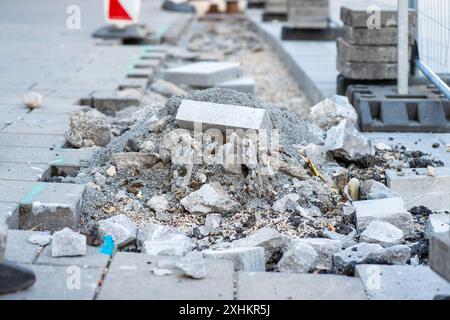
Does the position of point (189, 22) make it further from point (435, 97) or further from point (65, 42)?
point (435, 97)

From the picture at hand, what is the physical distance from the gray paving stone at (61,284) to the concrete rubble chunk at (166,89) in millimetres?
4853

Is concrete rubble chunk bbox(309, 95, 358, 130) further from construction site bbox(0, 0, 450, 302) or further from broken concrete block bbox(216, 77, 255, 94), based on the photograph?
broken concrete block bbox(216, 77, 255, 94)

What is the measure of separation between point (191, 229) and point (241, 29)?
11.2 metres

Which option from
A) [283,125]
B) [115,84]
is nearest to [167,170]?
[283,125]

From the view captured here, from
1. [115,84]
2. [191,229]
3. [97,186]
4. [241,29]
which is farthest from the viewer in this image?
[241,29]

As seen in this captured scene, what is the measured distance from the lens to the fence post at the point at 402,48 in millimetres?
7055

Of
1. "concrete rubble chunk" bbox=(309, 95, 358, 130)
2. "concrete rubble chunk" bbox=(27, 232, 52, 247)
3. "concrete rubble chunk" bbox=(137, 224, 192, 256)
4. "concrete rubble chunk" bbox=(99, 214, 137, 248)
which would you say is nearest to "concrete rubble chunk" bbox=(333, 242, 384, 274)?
"concrete rubble chunk" bbox=(137, 224, 192, 256)

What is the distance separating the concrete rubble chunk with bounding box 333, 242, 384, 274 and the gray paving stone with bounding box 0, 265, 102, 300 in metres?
1.26

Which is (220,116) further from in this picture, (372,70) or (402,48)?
(372,70)

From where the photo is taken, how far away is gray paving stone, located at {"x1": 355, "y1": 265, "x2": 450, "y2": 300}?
3879mm

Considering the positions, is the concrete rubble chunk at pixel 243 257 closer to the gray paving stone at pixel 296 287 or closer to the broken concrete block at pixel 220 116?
the gray paving stone at pixel 296 287

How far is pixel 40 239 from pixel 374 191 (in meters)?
2.14

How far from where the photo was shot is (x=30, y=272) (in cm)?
374

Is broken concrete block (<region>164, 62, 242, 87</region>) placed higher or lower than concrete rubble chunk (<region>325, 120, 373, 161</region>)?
higher
